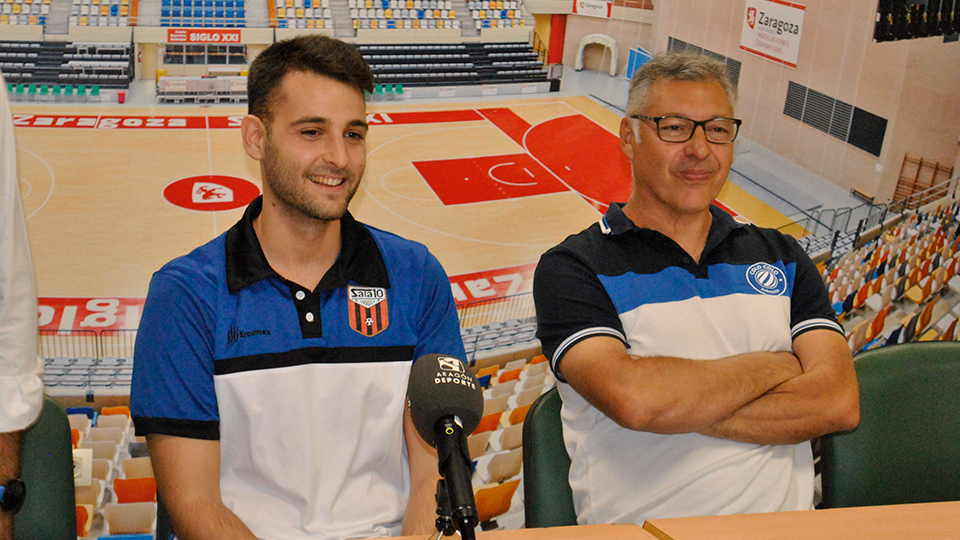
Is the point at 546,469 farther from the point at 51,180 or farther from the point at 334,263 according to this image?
the point at 51,180

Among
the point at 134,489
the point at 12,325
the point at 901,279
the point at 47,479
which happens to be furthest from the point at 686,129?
the point at 901,279

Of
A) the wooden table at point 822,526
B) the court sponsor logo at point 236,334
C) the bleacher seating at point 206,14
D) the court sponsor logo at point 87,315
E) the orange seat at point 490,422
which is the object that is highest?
the bleacher seating at point 206,14

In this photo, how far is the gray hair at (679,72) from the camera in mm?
2578

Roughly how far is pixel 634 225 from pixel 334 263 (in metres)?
0.96

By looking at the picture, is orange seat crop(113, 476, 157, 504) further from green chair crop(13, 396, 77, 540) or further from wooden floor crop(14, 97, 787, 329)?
green chair crop(13, 396, 77, 540)

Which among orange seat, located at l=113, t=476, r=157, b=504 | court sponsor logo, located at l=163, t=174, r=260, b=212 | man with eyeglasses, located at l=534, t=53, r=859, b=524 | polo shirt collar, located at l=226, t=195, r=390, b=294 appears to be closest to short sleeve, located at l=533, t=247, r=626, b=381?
man with eyeglasses, located at l=534, t=53, r=859, b=524

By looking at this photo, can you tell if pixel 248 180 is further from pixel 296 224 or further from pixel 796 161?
pixel 296 224

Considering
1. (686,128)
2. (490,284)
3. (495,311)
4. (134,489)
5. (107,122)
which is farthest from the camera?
(490,284)

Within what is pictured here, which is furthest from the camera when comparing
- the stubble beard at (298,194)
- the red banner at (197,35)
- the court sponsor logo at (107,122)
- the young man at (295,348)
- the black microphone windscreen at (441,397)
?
the court sponsor logo at (107,122)

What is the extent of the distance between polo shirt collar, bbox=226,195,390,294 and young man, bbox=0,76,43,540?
1.69 ft

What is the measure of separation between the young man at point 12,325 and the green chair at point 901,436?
2.20m

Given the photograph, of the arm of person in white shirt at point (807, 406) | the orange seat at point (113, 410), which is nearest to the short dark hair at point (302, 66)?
the arm of person in white shirt at point (807, 406)

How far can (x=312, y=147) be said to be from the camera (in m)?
2.18

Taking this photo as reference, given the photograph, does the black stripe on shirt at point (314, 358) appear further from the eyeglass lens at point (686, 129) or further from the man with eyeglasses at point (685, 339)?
the eyeglass lens at point (686, 129)
